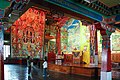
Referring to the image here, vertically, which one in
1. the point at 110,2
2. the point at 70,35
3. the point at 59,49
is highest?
the point at 110,2

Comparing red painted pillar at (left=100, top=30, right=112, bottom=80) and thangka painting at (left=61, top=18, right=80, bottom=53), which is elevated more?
thangka painting at (left=61, top=18, right=80, bottom=53)

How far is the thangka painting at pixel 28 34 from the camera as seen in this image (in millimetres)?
17266

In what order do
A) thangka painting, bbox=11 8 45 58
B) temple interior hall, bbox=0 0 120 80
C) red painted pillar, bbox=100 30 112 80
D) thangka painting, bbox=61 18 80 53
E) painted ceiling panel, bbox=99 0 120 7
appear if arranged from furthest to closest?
thangka painting, bbox=61 18 80 53
thangka painting, bbox=11 8 45 58
temple interior hall, bbox=0 0 120 80
red painted pillar, bbox=100 30 112 80
painted ceiling panel, bbox=99 0 120 7

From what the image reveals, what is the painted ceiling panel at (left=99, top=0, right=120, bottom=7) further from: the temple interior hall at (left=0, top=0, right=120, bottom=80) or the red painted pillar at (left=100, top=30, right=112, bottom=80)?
the red painted pillar at (left=100, top=30, right=112, bottom=80)

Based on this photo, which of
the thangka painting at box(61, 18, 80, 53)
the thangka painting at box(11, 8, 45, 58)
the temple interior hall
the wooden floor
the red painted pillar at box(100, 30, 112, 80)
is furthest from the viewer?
the thangka painting at box(61, 18, 80, 53)

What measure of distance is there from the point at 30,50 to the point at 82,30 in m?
5.96

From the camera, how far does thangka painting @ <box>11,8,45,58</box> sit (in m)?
17.3

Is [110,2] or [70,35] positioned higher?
[110,2]

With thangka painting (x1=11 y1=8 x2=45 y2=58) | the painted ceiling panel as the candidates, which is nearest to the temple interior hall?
thangka painting (x1=11 y1=8 x2=45 y2=58)

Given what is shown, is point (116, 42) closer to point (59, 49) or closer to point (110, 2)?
point (59, 49)

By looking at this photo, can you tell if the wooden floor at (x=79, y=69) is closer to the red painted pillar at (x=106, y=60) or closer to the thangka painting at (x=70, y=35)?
the red painted pillar at (x=106, y=60)

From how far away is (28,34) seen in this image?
18.0 metres

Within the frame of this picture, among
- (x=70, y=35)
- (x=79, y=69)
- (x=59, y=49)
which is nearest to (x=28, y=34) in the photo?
(x=59, y=49)

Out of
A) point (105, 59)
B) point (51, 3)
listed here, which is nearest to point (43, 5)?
point (51, 3)
